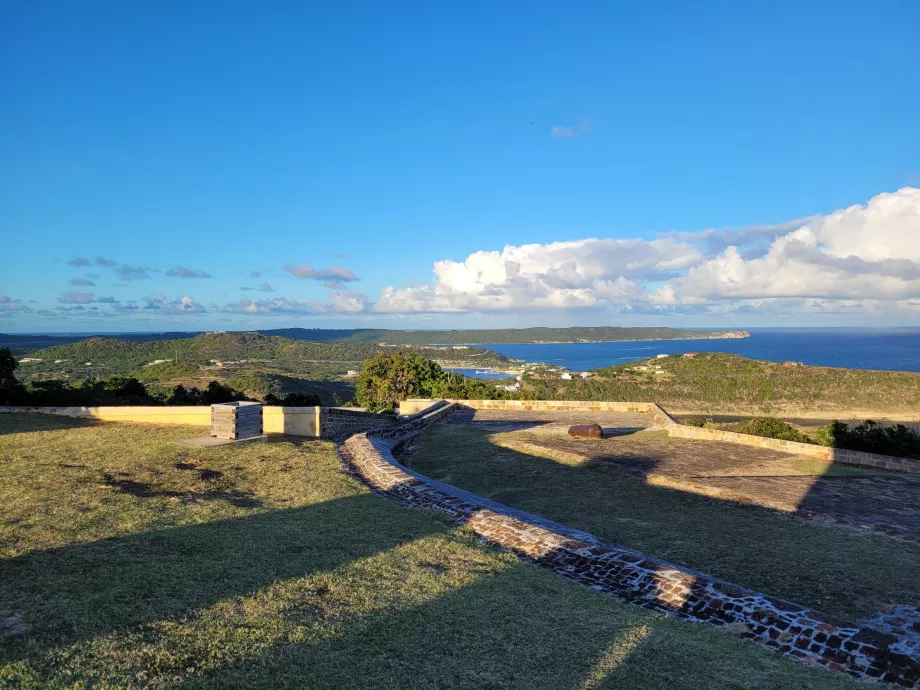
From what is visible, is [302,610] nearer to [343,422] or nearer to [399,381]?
[343,422]

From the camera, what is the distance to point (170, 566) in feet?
16.1

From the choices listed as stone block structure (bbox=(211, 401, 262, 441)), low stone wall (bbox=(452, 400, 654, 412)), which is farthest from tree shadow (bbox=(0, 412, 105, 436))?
low stone wall (bbox=(452, 400, 654, 412))

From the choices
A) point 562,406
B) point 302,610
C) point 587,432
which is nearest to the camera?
point 302,610

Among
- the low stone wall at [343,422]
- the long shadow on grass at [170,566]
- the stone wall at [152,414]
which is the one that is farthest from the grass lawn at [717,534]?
the stone wall at [152,414]

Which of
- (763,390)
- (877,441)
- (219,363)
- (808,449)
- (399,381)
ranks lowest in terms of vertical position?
(763,390)

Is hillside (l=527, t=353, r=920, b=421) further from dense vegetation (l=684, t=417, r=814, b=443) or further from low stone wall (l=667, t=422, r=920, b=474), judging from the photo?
low stone wall (l=667, t=422, r=920, b=474)

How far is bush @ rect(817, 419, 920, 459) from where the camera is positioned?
45.5ft

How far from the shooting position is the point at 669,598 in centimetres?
500

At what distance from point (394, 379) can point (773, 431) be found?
21305 millimetres

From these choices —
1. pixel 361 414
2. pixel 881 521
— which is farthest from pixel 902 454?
pixel 361 414

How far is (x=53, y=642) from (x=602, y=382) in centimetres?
6536

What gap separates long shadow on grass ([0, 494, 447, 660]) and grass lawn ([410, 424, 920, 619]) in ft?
9.83

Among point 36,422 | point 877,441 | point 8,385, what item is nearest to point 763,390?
point 877,441

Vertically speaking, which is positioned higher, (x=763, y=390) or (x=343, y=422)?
(x=343, y=422)
